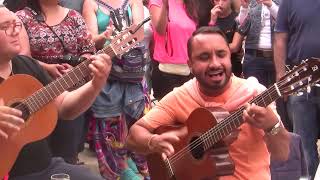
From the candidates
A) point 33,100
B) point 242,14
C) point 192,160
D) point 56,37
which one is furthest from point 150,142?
point 242,14

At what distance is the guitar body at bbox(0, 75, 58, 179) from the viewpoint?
9.86 ft

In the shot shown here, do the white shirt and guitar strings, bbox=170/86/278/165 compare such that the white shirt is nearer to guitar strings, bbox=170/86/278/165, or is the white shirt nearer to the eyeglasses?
guitar strings, bbox=170/86/278/165

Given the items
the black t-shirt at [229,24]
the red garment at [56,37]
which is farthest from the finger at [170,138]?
the black t-shirt at [229,24]

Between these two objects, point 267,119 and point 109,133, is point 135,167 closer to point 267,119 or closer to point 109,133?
point 109,133

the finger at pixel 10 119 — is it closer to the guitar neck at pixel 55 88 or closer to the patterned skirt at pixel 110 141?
the guitar neck at pixel 55 88

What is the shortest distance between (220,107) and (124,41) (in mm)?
705

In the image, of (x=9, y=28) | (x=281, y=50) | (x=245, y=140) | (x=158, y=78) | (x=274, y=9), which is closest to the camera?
(x=245, y=140)

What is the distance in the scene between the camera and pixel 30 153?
3.12m

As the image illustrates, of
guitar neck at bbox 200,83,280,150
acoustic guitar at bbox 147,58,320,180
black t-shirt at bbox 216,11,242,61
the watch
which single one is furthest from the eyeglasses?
black t-shirt at bbox 216,11,242,61

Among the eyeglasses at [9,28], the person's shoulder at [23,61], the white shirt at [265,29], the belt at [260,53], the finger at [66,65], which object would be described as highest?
the eyeglasses at [9,28]

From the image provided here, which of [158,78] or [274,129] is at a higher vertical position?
[274,129]

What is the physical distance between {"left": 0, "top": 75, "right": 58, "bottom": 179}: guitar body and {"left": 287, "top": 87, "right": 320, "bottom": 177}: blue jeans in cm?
189

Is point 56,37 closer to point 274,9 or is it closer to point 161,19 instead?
point 161,19

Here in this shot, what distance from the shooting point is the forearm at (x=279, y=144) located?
275 cm
